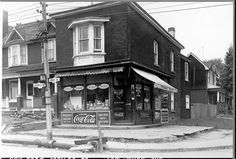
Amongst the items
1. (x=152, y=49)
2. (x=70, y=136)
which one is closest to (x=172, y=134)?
(x=70, y=136)

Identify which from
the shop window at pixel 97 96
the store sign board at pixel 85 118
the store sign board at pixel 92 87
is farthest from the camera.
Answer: the store sign board at pixel 92 87

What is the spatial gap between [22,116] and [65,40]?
13.9 ft

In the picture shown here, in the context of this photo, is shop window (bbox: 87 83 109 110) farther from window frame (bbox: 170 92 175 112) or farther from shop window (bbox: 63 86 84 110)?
window frame (bbox: 170 92 175 112)

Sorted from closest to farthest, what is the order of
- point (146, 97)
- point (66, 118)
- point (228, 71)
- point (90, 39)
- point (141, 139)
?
point (228, 71) < point (141, 139) < point (66, 118) < point (90, 39) < point (146, 97)

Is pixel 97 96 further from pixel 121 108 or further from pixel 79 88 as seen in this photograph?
pixel 121 108

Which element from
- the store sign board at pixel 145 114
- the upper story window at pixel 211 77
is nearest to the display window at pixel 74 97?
the store sign board at pixel 145 114

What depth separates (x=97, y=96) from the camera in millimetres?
12797

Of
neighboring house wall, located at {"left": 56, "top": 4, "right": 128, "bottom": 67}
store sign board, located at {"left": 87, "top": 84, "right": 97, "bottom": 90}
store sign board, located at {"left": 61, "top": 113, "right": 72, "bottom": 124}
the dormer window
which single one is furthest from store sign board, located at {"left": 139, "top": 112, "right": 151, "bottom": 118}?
store sign board, located at {"left": 61, "top": 113, "right": 72, "bottom": 124}

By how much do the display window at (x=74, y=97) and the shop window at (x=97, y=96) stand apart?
0.31m

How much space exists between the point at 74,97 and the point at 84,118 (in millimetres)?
1199

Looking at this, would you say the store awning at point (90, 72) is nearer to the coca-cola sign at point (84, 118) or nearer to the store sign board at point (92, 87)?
the store sign board at point (92, 87)

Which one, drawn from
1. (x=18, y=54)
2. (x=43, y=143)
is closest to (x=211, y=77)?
(x=43, y=143)

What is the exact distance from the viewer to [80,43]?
12891 mm

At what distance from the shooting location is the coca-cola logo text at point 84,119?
12.1 metres
